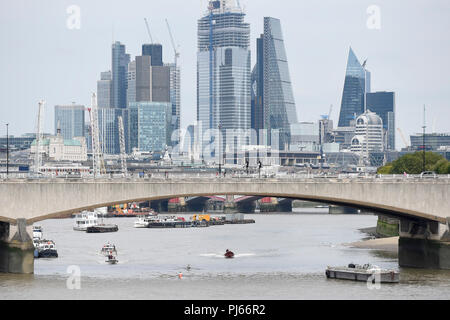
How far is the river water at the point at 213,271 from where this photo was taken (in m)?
79.1

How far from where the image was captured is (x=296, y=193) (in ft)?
311

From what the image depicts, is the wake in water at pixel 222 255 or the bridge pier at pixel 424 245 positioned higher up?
the bridge pier at pixel 424 245

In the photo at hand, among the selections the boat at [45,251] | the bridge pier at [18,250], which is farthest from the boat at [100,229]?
the bridge pier at [18,250]

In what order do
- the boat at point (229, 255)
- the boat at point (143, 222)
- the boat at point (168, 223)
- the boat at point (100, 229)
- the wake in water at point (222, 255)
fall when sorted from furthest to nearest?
the boat at point (168, 223) < the boat at point (143, 222) < the boat at point (100, 229) < the wake in water at point (222, 255) < the boat at point (229, 255)

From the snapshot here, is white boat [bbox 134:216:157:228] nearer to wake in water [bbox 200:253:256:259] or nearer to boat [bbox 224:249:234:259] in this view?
wake in water [bbox 200:253:256:259]

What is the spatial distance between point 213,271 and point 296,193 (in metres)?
10.7

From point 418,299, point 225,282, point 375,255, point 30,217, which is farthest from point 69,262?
point 418,299

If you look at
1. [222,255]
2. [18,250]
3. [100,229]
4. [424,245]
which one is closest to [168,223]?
[100,229]

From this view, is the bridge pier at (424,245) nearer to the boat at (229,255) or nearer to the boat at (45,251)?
the boat at (229,255)

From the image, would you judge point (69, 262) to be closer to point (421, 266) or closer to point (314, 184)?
point (314, 184)

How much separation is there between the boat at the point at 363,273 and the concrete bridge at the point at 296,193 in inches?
313

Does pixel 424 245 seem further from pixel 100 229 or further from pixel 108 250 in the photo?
pixel 100 229

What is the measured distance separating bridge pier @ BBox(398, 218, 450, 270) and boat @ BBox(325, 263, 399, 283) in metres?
8.07

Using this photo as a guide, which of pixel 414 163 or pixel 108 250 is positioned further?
pixel 414 163
